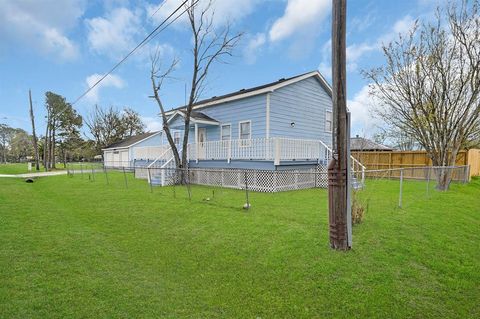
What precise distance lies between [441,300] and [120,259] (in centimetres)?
439

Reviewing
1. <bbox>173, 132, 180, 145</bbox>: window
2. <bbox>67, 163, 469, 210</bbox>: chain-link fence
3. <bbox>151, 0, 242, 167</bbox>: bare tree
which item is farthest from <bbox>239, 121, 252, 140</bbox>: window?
<bbox>173, 132, 180, 145</bbox>: window

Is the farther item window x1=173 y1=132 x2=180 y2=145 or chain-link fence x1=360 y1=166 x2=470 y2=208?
window x1=173 y1=132 x2=180 y2=145

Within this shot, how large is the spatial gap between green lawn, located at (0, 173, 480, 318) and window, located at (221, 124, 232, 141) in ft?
29.0

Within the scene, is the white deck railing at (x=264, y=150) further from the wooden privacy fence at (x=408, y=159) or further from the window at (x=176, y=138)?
the wooden privacy fence at (x=408, y=159)

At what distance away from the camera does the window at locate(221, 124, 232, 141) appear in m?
15.5

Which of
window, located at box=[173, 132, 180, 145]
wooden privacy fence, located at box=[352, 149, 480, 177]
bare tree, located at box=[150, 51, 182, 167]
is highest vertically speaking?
bare tree, located at box=[150, 51, 182, 167]

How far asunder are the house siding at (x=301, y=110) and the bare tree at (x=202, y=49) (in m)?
4.20

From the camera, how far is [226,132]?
15.8 m

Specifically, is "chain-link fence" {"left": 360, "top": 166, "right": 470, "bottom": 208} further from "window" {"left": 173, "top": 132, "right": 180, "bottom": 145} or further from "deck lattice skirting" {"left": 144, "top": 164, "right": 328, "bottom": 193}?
"window" {"left": 173, "top": 132, "right": 180, "bottom": 145}

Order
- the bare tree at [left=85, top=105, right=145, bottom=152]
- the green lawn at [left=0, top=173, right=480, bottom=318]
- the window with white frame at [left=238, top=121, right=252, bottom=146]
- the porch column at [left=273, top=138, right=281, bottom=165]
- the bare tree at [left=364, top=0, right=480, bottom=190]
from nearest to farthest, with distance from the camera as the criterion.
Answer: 1. the green lawn at [left=0, top=173, right=480, bottom=318]
2. the porch column at [left=273, top=138, right=281, bottom=165]
3. the bare tree at [left=364, top=0, right=480, bottom=190]
4. the window with white frame at [left=238, top=121, right=252, bottom=146]
5. the bare tree at [left=85, top=105, right=145, bottom=152]

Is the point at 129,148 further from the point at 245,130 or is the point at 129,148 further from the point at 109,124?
the point at 245,130

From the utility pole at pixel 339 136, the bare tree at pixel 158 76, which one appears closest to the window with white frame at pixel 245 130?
the bare tree at pixel 158 76

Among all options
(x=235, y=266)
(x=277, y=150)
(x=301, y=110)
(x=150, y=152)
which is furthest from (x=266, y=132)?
(x=235, y=266)

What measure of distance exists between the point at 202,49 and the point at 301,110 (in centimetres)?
634
